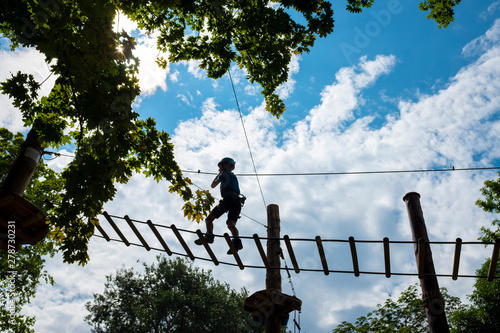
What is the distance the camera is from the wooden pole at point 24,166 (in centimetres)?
408

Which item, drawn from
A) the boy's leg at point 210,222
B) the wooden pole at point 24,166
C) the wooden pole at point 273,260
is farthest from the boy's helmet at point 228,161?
the wooden pole at point 24,166

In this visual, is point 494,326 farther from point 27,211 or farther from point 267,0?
point 27,211

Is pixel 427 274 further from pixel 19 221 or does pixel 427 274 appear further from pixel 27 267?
pixel 27 267

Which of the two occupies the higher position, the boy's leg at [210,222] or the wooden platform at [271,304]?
A: the boy's leg at [210,222]

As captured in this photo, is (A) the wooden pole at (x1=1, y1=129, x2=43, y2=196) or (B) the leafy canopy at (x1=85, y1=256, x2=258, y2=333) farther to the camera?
(B) the leafy canopy at (x1=85, y1=256, x2=258, y2=333)

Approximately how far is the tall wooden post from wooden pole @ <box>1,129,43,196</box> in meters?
5.39

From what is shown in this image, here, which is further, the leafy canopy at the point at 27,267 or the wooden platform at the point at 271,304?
the leafy canopy at the point at 27,267

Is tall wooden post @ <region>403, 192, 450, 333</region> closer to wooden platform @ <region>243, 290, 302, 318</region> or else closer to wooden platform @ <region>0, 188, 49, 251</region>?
wooden platform @ <region>243, 290, 302, 318</region>

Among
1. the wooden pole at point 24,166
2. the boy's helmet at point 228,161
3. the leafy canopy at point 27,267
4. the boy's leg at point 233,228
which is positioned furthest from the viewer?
the leafy canopy at point 27,267

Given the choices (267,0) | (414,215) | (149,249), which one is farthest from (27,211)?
(414,215)

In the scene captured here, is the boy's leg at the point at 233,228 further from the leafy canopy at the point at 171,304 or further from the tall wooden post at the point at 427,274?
the leafy canopy at the point at 171,304

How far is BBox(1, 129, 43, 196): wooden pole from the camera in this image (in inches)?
161

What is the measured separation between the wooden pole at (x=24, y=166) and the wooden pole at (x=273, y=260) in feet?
11.2

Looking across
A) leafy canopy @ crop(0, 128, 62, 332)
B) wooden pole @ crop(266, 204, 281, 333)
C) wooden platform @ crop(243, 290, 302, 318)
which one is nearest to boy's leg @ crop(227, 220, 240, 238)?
wooden pole @ crop(266, 204, 281, 333)
